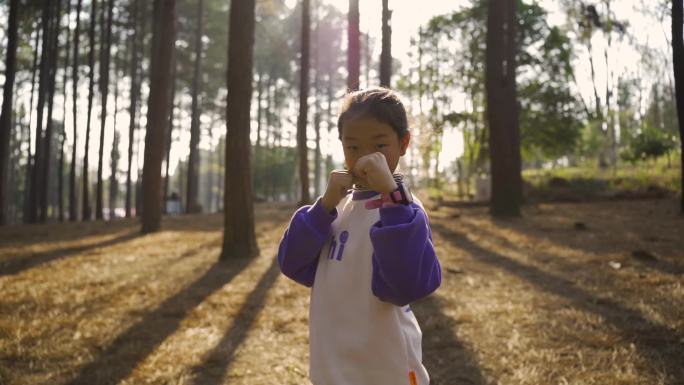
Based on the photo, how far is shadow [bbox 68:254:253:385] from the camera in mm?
3490

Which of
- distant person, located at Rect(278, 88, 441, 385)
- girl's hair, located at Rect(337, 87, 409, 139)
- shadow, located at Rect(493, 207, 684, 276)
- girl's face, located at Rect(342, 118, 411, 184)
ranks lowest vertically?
shadow, located at Rect(493, 207, 684, 276)

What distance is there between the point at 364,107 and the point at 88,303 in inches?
207

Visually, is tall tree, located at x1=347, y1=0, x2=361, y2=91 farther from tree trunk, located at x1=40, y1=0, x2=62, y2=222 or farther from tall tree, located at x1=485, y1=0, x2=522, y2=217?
tree trunk, located at x1=40, y1=0, x2=62, y2=222

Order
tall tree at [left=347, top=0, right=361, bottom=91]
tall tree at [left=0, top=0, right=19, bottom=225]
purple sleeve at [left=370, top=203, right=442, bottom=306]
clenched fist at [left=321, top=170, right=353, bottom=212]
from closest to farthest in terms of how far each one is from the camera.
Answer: purple sleeve at [left=370, top=203, right=442, bottom=306], clenched fist at [left=321, top=170, right=353, bottom=212], tall tree at [left=347, top=0, right=361, bottom=91], tall tree at [left=0, top=0, right=19, bottom=225]

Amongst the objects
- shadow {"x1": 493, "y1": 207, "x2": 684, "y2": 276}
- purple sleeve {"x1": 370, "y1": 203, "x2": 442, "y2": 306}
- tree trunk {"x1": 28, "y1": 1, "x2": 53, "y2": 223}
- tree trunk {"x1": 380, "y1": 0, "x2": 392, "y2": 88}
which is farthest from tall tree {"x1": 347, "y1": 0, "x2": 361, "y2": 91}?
tree trunk {"x1": 28, "y1": 1, "x2": 53, "y2": 223}

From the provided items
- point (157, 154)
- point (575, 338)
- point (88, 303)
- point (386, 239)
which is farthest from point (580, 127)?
point (386, 239)

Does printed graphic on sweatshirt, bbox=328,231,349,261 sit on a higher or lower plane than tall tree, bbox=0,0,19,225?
lower

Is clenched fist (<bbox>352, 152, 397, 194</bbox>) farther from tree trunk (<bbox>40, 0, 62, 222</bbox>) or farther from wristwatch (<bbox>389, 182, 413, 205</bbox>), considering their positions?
tree trunk (<bbox>40, 0, 62, 222</bbox>)

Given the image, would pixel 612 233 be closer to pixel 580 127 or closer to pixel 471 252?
pixel 471 252

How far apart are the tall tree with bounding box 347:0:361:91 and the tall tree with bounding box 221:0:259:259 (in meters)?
1.86

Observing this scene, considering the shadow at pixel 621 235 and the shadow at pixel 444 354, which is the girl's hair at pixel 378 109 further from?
the shadow at pixel 621 235

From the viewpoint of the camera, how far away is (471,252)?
8.35 m

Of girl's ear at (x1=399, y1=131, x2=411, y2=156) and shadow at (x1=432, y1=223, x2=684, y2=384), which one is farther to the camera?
shadow at (x1=432, y1=223, x2=684, y2=384)

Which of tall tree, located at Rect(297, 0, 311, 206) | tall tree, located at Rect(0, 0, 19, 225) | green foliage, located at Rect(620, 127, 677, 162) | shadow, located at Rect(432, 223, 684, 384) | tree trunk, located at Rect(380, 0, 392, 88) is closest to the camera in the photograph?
shadow, located at Rect(432, 223, 684, 384)
